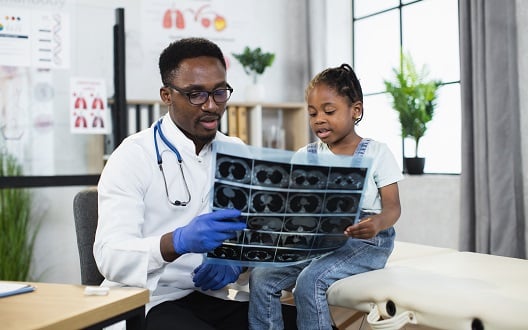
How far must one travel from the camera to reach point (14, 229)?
3449mm

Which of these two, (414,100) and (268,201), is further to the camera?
(414,100)

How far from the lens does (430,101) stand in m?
3.62

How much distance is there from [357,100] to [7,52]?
2410mm

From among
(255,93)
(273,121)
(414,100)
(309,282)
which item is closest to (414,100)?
(414,100)

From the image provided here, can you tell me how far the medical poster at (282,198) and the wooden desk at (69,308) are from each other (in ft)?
0.80

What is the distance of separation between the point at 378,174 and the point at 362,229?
0.31 metres

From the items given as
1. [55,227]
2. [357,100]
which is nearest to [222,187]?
[357,100]

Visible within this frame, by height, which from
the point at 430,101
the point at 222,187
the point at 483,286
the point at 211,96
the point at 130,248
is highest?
the point at 430,101

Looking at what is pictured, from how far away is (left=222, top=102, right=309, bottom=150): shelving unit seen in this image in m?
4.39

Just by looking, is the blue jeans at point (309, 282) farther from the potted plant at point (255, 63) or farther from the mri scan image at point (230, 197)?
the potted plant at point (255, 63)

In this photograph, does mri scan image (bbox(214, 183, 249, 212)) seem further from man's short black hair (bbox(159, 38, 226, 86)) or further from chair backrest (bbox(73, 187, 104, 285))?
chair backrest (bbox(73, 187, 104, 285))

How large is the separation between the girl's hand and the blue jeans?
227mm

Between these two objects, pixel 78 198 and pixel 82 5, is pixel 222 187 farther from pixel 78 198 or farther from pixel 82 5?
pixel 82 5

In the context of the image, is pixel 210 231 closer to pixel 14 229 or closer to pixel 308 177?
pixel 308 177
